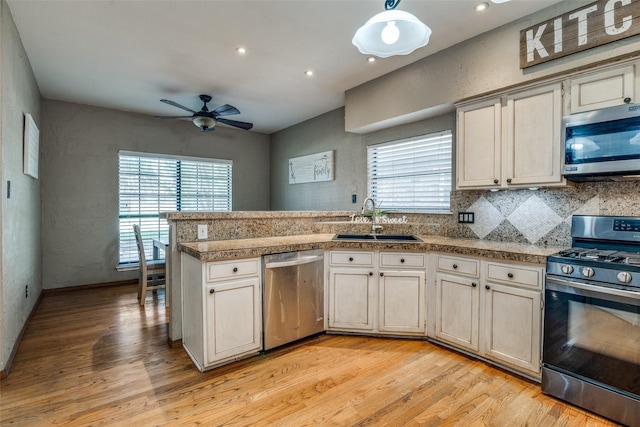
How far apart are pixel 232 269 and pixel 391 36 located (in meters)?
1.84

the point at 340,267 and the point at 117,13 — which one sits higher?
the point at 117,13

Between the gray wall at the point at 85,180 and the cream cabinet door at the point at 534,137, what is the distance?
4870 millimetres

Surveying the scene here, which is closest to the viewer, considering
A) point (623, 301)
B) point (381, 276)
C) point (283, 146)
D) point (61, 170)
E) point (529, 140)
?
point (623, 301)

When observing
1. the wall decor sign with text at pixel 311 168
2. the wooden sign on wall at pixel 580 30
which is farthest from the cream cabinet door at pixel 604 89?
the wall decor sign with text at pixel 311 168

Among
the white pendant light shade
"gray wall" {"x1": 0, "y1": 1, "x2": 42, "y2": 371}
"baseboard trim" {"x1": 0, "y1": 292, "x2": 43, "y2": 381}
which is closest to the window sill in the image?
"gray wall" {"x1": 0, "y1": 1, "x2": 42, "y2": 371}

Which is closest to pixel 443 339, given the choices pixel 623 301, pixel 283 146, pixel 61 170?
pixel 623 301

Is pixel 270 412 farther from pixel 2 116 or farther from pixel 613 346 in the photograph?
pixel 2 116

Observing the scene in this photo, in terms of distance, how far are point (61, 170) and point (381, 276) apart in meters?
4.60

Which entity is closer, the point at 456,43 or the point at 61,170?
the point at 456,43

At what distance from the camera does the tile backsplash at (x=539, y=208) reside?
7.20ft

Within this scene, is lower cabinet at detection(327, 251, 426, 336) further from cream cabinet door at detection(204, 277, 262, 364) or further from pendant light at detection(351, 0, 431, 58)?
pendant light at detection(351, 0, 431, 58)

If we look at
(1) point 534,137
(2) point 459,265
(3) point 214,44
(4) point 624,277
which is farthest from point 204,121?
(4) point 624,277

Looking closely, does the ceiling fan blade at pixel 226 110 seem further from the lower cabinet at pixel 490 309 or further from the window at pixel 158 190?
the lower cabinet at pixel 490 309

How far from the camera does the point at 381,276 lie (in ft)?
9.17
